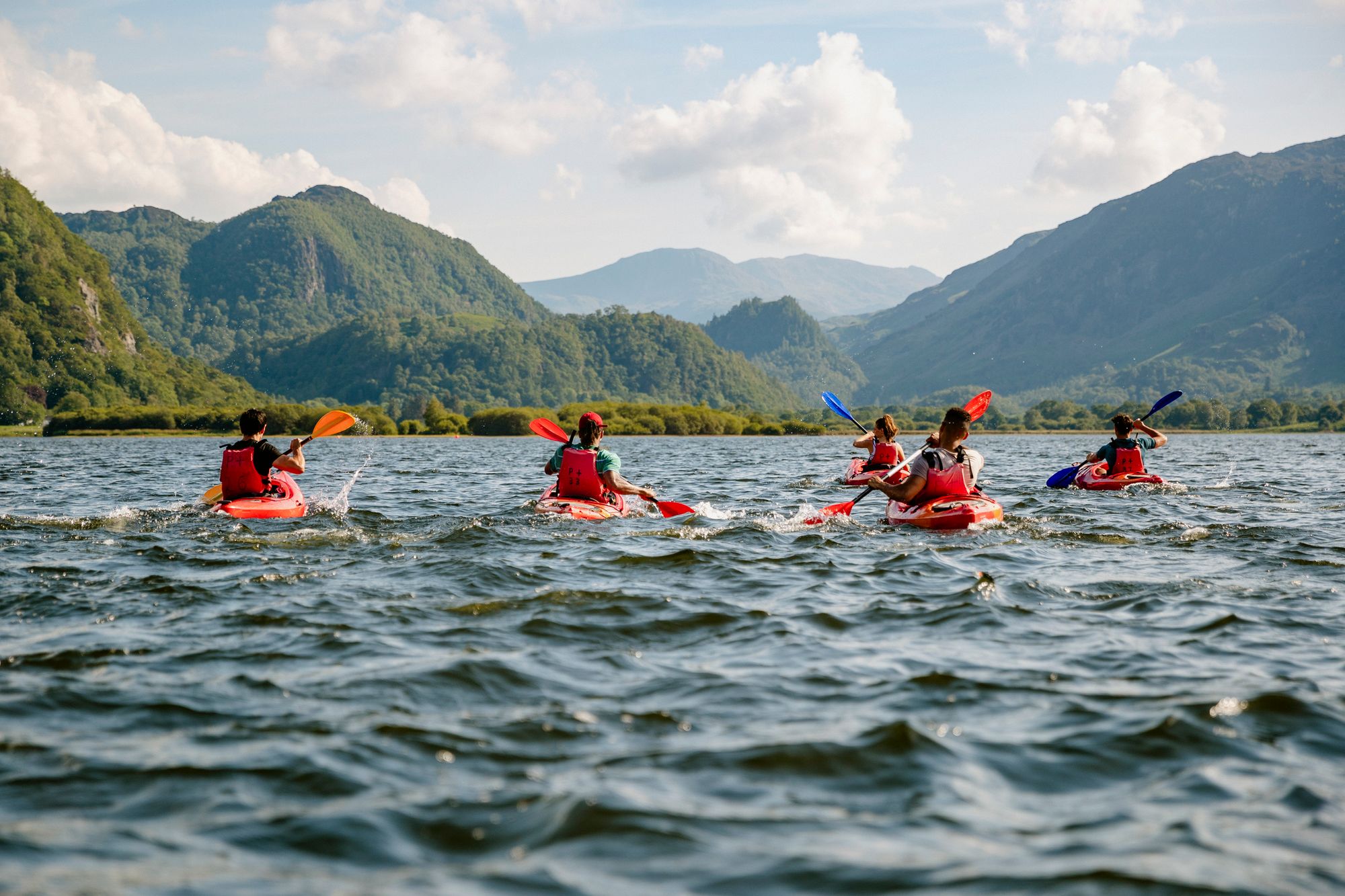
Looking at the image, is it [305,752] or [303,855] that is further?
[305,752]

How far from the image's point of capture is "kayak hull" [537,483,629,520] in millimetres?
16797

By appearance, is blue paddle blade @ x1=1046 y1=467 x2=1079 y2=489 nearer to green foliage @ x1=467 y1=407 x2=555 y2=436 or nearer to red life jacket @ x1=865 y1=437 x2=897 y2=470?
red life jacket @ x1=865 y1=437 x2=897 y2=470

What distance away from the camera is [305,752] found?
606 cm

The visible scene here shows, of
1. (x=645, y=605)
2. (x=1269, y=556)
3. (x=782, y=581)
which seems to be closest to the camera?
(x=645, y=605)

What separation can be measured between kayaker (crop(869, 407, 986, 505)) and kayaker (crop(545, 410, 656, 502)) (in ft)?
12.3

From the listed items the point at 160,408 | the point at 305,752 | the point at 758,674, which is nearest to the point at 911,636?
the point at 758,674

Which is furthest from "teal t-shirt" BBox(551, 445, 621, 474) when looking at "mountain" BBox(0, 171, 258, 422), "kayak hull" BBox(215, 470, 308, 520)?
"mountain" BBox(0, 171, 258, 422)

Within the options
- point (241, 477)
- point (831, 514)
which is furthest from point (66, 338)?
point (831, 514)

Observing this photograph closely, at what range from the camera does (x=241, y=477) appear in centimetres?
1656

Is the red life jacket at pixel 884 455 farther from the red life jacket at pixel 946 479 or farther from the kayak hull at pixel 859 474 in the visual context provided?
the red life jacket at pixel 946 479

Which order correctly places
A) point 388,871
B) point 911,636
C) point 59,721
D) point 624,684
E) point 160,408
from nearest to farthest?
point 388,871 < point 59,721 < point 624,684 < point 911,636 < point 160,408

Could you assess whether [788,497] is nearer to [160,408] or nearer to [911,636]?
[911,636]

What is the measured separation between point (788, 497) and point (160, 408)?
4267 inches

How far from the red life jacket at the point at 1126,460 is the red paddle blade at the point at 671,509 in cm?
1066
